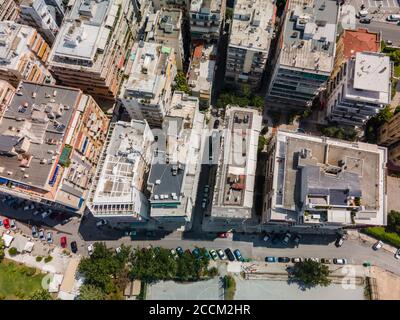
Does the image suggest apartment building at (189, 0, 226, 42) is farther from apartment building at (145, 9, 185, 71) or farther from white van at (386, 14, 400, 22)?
white van at (386, 14, 400, 22)

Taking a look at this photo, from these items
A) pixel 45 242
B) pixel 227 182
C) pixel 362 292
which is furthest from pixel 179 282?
pixel 362 292

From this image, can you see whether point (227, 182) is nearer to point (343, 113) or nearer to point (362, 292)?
point (343, 113)

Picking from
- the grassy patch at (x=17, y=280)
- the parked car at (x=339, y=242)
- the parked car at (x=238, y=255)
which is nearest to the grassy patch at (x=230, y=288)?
the parked car at (x=238, y=255)

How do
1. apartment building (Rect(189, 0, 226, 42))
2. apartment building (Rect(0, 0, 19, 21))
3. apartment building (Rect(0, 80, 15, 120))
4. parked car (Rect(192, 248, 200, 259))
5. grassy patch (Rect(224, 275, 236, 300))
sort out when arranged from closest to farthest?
grassy patch (Rect(224, 275, 236, 300)) → apartment building (Rect(0, 80, 15, 120)) → parked car (Rect(192, 248, 200, 259)) → apartment building (Rect(189, 0, 226, 42)) → apartment building (Rect(0, 0, 19, 21))

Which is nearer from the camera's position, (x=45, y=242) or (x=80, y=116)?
(x=80, y=116)

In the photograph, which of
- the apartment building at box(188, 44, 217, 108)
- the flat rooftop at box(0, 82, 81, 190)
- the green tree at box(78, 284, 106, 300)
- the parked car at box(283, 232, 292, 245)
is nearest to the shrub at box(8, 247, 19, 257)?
the green tree at box(78, 284, 106, 300)
